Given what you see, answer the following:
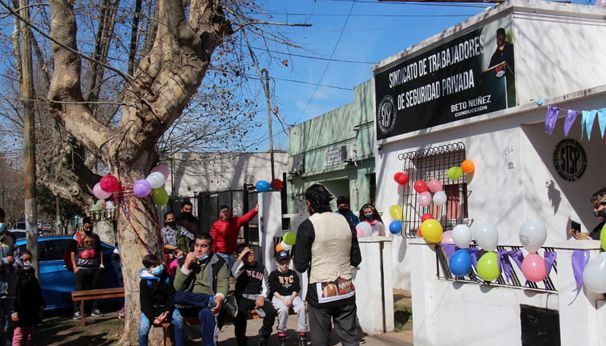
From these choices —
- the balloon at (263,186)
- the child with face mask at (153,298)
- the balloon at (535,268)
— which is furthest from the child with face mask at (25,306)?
the balloon at (535,268)

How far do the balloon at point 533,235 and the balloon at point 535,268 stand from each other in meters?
0.09

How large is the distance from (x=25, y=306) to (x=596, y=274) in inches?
245

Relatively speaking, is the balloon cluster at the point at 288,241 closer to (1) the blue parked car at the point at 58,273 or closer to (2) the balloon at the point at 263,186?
(2) the balloon at the point at 263,186

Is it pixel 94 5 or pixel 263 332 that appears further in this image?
pixel 94 5

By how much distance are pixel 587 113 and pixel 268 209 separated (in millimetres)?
4730

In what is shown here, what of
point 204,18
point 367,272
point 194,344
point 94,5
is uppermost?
point 94,5

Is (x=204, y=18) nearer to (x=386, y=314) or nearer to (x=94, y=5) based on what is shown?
(x=94, y=5)

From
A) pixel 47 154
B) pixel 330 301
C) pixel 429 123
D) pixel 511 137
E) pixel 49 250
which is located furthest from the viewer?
pixel 47 154

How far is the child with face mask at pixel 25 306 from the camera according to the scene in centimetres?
712

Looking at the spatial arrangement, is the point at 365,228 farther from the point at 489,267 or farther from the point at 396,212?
the point at 489,267

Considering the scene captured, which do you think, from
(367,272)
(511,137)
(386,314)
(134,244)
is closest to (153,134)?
(134,244)

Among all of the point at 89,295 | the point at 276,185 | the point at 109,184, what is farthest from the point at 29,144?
the point at 276,185

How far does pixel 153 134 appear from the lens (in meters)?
7.43

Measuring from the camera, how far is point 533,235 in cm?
543
